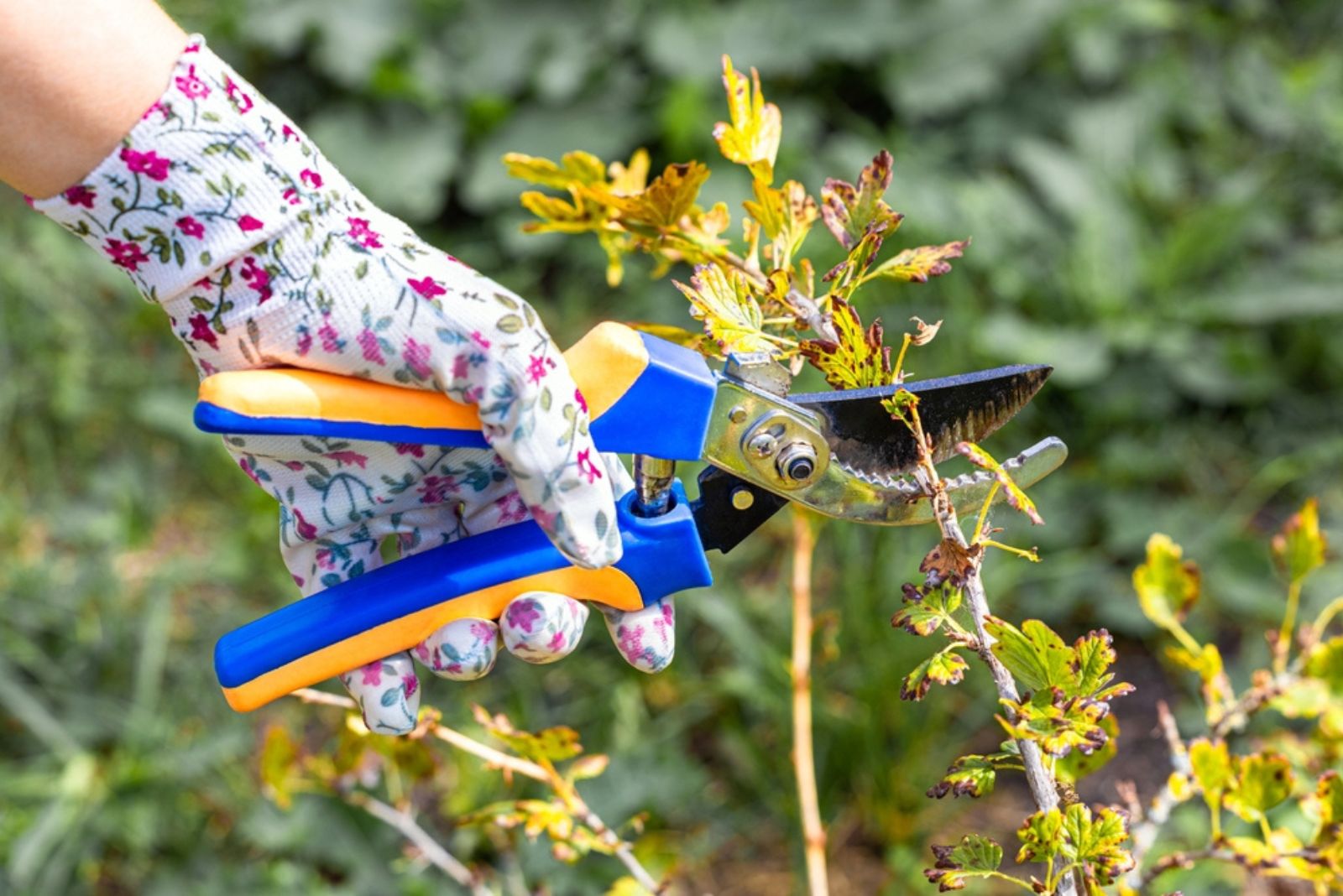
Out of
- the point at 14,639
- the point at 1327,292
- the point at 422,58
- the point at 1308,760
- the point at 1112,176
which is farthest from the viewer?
the point at 422,58

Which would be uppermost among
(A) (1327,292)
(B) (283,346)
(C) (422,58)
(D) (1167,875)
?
(B) (283,346)

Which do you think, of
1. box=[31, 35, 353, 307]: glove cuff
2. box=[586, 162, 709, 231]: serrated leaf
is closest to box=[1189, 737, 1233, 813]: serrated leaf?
box=[586, 162, 709, 231]: serrated leaf

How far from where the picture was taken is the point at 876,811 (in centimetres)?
150

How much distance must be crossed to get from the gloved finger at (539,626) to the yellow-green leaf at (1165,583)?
398 mm

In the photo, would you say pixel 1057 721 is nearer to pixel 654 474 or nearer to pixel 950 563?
pixel 950 563

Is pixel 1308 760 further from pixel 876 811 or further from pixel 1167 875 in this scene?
pixel 876 811

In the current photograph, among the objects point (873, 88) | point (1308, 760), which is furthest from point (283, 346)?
point (873, 88)

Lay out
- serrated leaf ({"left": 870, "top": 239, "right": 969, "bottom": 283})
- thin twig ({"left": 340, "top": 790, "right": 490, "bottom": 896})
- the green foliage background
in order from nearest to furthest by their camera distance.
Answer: serrated leaf ({"left": 870, "top": 239, "right": 969, "bottom": 283}) → thin twig ({"left": 340, "top": 790, "right": 490, "bottom": 896}) → the green foliage background

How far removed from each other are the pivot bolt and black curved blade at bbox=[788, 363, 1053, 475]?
0.06 ft

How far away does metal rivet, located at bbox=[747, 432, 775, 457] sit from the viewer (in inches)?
28.5

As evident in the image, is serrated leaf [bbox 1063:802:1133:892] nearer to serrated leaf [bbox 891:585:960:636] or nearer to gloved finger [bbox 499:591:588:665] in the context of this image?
serrated leaf [bbox 891:585:960:636]

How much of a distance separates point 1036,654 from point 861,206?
25cm

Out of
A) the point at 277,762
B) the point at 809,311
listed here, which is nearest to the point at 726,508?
the point at 809,311

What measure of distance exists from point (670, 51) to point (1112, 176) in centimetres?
83
